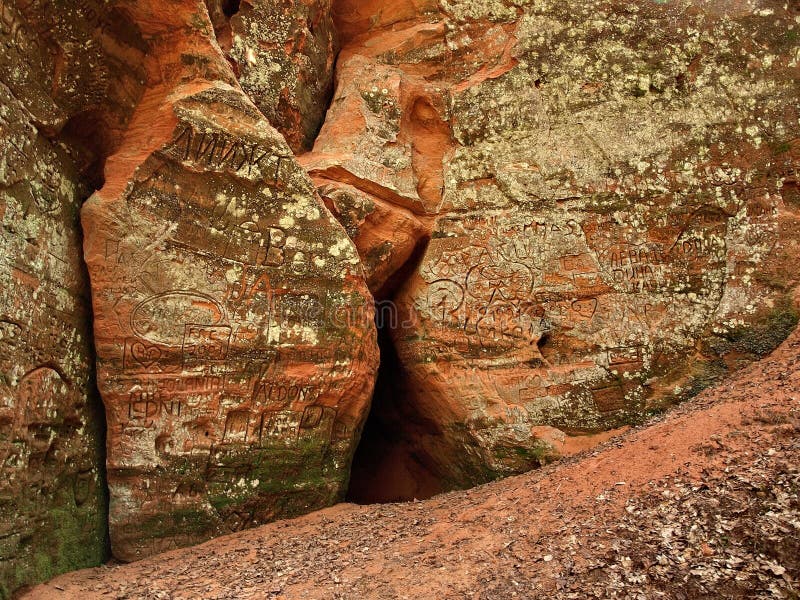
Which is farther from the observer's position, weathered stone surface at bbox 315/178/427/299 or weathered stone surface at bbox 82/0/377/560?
weathered stone surface at bbox 315/178/427/299

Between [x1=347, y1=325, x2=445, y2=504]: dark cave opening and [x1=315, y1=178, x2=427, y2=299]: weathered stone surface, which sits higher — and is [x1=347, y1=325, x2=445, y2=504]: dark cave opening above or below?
below

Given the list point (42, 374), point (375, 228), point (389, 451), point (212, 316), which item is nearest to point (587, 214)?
point (375, 228)

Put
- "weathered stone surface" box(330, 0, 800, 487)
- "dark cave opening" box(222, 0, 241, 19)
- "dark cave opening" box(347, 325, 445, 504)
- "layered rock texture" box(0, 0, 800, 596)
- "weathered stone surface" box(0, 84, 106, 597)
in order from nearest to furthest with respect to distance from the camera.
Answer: "weathered stone surface" box(0, 84, 106, 597) < "layered rock texture" box(0, 0, 800, 596) < "weathered stone surface" box(330, 0, 800, 487) < "dark cave opening" box(222, 0, 241, 19) < "dark cave opening" box(347, 325, 445, 504)

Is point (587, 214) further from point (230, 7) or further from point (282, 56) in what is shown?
point (230, 7)

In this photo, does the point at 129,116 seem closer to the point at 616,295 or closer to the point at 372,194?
the point at 372,194

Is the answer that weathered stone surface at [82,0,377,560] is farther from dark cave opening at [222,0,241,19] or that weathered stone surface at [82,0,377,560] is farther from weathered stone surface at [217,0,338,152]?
dark cave opening at [222,0,241,19]

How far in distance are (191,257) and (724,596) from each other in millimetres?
4390

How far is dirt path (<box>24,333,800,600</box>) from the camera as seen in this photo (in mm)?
3086

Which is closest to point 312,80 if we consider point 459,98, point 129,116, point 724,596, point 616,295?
point 459,98

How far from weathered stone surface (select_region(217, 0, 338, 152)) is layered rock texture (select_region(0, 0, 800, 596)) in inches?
1.2

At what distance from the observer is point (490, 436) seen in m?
6.19

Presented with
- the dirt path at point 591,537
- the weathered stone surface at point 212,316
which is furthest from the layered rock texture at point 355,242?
the dirt path at point 591,537

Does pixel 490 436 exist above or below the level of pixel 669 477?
below

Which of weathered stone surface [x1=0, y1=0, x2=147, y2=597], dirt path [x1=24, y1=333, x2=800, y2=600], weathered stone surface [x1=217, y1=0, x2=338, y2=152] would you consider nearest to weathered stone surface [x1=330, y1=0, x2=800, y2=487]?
weathered stone surface [x1=217, y1=0, x2=338, y2=152]
